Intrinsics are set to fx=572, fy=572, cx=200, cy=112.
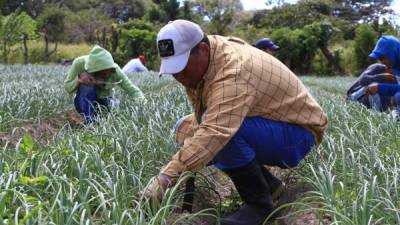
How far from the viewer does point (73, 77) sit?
523 cm

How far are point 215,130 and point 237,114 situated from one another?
0.11 metres

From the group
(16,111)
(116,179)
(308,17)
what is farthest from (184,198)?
(308,17)

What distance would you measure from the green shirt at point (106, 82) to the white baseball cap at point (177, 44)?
9.40 feet

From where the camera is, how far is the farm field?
185 cm

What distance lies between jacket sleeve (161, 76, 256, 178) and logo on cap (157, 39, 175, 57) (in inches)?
9.3

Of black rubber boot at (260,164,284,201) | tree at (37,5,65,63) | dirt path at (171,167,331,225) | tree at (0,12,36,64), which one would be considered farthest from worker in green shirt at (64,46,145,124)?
tree at (37,5,65,63)

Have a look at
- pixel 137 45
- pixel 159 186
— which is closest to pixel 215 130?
pixel 159 186

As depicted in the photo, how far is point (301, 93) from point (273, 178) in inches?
20.5

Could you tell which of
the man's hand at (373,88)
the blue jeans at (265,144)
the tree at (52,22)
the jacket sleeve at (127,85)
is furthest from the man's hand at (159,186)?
the tree at (52,22)

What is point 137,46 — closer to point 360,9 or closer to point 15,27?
point 15,27

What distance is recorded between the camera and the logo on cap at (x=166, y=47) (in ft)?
7.26

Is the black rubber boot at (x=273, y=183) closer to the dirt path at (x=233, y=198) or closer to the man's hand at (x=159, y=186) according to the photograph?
the dirt path at (x=233, y=198)

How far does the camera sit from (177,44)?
221 centimetres

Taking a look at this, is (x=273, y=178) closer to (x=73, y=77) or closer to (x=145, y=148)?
(x=145, y=148)
